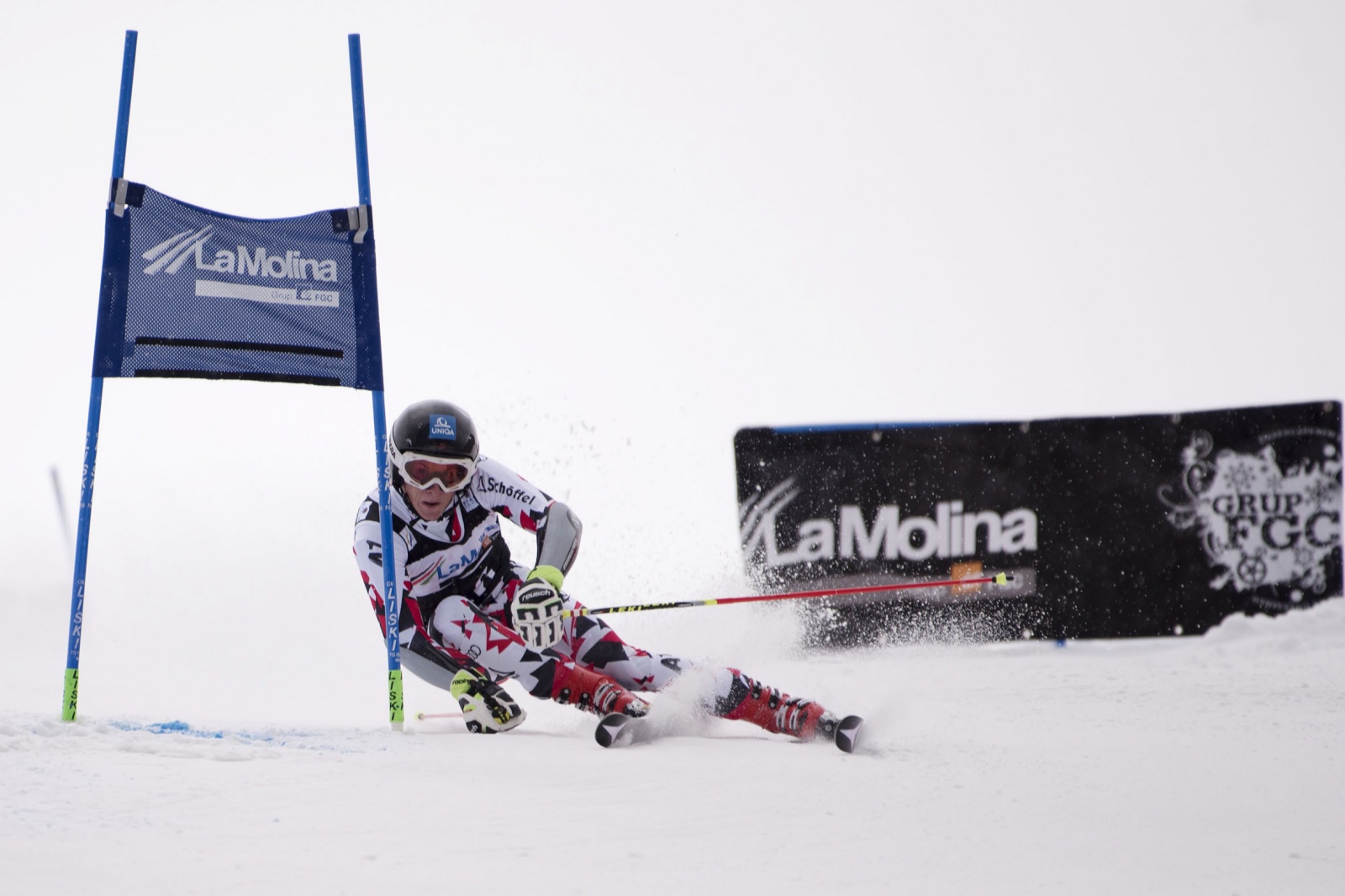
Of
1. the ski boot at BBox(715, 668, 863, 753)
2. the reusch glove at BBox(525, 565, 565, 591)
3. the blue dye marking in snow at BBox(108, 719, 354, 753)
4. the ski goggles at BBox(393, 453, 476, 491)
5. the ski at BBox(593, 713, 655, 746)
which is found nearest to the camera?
the blue dye marking in snow at BBox(108, 719, 354, 753)

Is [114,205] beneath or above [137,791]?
above

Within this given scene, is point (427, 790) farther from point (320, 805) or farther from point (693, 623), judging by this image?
point (693, 623)

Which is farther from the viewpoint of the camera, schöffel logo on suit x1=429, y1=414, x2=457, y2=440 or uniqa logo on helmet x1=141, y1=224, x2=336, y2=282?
schöffel logo on suit x1=429, y1=414, x2=457, y2=440

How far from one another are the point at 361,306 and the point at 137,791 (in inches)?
90.5

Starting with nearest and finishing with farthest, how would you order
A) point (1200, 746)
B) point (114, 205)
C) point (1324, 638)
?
point (114, 205), point (1200, 746), point (1324, 638)

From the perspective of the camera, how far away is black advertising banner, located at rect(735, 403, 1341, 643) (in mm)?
8312

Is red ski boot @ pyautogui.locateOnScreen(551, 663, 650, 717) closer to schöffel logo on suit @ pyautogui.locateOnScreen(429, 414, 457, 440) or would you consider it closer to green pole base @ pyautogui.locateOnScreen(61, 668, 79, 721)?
schöffel logo on suit @ pyautogui.locateOnScreen(429, 414, 457, 440)

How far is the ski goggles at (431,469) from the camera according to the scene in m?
4.60

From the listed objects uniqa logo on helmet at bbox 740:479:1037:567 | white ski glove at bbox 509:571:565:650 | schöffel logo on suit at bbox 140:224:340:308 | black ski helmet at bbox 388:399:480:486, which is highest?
schöffel logo on suit at bbox 140:224:340:308

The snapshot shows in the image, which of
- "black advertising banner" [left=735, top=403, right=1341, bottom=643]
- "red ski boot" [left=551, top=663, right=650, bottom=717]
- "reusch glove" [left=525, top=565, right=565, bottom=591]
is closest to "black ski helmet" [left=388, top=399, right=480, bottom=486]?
"reusch glove" [left=525, top=565, right=565, bottom=591]

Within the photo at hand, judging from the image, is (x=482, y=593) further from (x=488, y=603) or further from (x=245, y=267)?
(x=245, y=267)

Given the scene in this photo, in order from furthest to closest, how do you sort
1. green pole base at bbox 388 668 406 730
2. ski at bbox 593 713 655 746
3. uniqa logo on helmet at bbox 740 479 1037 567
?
uniqa logo on helmet at bbox 740 479 1037 567 < green pole base at bbox 388 668 406 730 < ski at bbox 593 713 655 746

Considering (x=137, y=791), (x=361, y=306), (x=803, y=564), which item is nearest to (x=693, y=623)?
(x=803, y=564)

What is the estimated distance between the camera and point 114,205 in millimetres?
4176
